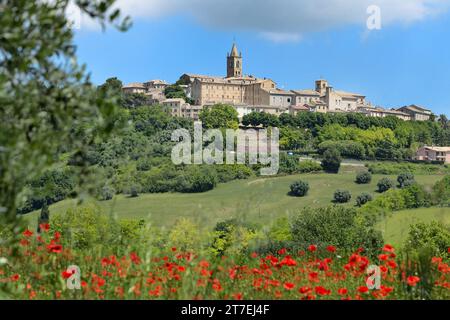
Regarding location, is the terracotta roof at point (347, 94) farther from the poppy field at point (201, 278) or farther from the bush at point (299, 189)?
the poppy field at point (201, 278)

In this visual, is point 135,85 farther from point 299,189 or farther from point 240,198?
point 240,198

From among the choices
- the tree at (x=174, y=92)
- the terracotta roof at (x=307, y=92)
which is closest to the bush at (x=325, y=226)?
the tree at (x=174, y=92)

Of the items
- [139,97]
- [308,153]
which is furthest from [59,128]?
[139,97]

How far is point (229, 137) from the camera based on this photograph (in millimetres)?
109562

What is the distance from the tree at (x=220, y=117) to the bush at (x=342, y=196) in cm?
3654

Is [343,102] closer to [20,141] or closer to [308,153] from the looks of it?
[308,153]

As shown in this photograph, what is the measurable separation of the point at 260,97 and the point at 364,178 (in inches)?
2141

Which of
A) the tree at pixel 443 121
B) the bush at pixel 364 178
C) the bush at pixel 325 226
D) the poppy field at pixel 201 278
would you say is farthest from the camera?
the tree at pixel 443 121

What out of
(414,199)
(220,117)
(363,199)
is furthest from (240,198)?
(220,117)

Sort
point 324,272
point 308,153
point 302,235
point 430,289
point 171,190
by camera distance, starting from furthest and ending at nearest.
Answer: point 308,153
point 171,190
point 302,235
point 324,272
point 430,289

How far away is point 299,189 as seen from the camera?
84.2m

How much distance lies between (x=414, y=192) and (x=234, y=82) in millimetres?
77400

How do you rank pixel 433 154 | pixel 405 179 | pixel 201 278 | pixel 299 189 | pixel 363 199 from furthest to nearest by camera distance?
pixel 433 154, pixel 405 179, pixel 299 189, pixel 363 199, pixel 201 278

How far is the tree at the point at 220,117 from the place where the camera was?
117062 millimetres
